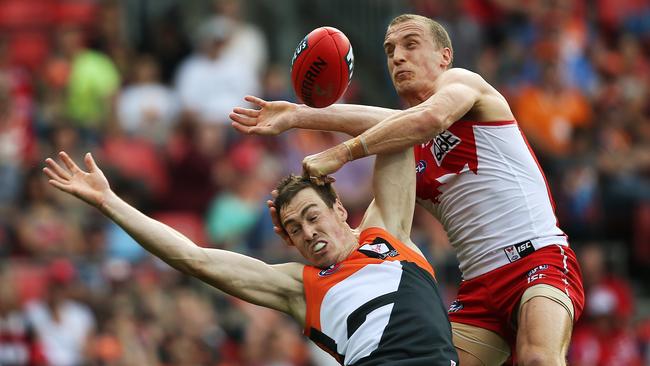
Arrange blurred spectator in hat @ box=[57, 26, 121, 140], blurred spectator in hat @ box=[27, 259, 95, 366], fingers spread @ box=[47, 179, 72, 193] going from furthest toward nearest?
blurred spectator in hat @ box=[57, 26, 121, 140] → blurred spectator in hat @ box=[27, 259, 95, 366] → fingers spread @ box=[47, 179, 72, 193]

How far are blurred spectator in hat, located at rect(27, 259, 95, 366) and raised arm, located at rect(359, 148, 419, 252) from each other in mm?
5640

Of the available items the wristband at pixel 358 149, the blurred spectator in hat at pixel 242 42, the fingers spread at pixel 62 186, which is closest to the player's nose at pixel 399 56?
the wristband at pixel 358 149

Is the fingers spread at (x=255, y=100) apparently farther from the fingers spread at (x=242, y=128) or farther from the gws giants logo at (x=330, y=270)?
the gws giants logo at (x=330, y=270)

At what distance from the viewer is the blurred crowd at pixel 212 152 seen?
1299 cm

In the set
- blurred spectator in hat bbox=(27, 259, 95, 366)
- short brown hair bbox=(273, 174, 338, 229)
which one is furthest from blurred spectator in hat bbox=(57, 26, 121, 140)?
short brown hair bbox=(273, 174, 338, 229)

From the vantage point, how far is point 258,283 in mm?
7512

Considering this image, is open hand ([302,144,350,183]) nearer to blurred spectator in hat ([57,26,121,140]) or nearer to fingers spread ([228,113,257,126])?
fingers spread ([228,113,257,126])

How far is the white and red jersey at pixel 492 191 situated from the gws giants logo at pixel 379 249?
2.46 ft

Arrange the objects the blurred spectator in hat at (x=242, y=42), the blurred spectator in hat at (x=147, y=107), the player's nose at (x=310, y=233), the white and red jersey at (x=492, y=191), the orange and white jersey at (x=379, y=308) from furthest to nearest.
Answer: the blurred spectator in hat at (x=242, y=42) → the blurred spectator in hat at (x=147, y=107) → the white and red jersey at (x=492, y=191) → the player's nose at (x=310, y=233) → the orange and white jersey at (x=379, y=308)

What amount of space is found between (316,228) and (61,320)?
590 cm

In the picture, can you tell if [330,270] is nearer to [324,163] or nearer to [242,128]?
[324,163]

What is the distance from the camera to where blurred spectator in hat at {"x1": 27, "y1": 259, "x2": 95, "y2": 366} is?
41.3 ft

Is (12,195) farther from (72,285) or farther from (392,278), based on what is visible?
(392,278)

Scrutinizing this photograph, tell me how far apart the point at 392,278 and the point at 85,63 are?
942cm
